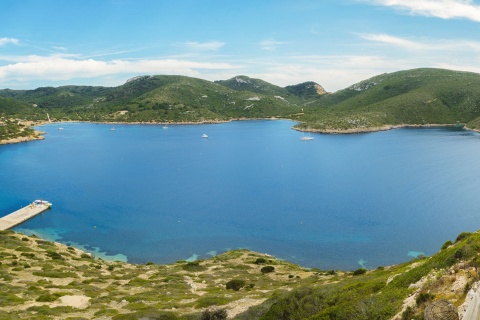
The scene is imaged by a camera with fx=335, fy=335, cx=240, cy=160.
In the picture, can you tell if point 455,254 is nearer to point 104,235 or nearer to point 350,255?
point 350,255

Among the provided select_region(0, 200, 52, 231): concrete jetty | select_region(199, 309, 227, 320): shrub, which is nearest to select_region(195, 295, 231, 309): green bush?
select_region(199, 309, 227, 320): shrub

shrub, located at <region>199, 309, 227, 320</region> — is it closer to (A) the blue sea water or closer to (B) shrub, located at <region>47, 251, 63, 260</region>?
(A) the blue sea water

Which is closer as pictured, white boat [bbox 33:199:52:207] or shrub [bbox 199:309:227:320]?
shrub [bbox 199:309:227:320]

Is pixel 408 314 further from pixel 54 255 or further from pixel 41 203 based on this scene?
pixel 41 203

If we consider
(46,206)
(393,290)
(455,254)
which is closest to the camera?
(455,254)

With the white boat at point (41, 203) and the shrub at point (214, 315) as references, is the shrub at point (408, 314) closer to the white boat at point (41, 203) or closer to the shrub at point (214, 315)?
the shrub at point (214, 315)

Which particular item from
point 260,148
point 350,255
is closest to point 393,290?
point 350,255

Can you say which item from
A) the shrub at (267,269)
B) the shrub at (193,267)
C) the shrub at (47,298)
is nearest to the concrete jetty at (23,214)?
the shrub at (193,267)
